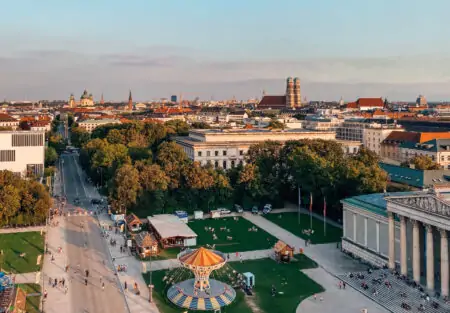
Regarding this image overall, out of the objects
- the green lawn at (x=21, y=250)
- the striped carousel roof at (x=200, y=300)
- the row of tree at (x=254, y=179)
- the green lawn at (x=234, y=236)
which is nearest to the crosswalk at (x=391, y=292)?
the striped carousel roof at (x=200, y=300)

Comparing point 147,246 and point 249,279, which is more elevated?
point 147,246

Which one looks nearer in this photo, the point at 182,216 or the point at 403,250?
the point at 403,250

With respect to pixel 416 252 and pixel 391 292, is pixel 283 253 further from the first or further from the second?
pixel 416 252

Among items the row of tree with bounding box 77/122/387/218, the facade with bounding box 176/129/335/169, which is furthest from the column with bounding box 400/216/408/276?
the facade with bounding box 176/129/335/169

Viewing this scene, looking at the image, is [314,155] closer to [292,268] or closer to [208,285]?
[292,268]

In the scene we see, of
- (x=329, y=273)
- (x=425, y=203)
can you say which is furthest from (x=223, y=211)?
(x=425, y=203)

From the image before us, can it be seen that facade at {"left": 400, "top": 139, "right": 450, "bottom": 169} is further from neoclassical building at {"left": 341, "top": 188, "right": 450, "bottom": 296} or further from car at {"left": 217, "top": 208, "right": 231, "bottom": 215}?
neoclassical building at {"left": 341, "top": 188, "right": 450, "bottom": 296}
